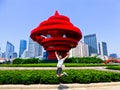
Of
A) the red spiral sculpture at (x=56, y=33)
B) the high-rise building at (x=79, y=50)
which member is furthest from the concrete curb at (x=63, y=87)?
the high-rise building at (x=79, y=50)

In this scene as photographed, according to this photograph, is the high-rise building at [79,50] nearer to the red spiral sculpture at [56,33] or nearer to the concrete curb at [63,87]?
the red spiral sculpture at [56,33]

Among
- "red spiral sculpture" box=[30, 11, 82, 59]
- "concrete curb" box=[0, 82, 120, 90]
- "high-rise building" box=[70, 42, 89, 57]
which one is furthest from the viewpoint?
"high-rise building" box=[70, 42, 89, 57]

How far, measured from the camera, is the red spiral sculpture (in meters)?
36.8

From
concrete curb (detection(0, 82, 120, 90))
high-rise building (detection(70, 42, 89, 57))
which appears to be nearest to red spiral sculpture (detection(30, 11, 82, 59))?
concrete curb (detection(0, 82, 120, 90))

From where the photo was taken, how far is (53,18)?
39594 millimetres

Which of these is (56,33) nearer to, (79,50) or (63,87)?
(63,87)

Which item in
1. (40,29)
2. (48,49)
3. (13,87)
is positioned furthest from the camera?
(48,49)

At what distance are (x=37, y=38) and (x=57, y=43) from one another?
611cm

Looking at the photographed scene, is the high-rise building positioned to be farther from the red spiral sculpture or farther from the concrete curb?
the concrete curb

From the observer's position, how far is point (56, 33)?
123 feet

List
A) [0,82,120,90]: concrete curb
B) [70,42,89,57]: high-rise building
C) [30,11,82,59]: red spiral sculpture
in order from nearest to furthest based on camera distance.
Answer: [0,82,120,90]: concrete curb → [30,11,82,59]: red spiral sculpture → [70,42,89,57]: high-rise building

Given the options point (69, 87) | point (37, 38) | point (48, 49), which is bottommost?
point (69, 87)

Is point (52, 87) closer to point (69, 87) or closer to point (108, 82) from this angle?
point (69, 87)

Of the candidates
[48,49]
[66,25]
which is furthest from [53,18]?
[48,49]
